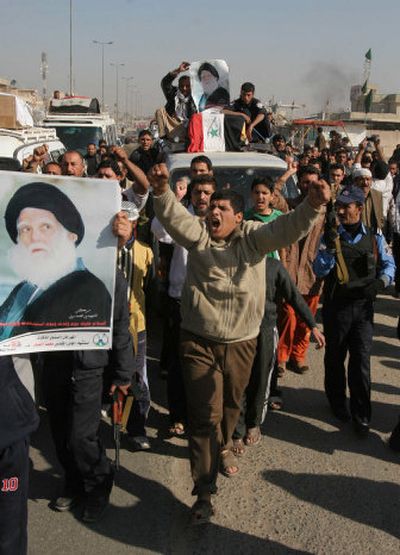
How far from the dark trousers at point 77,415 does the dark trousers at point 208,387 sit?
513 mm

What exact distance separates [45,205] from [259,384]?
2.10 meters

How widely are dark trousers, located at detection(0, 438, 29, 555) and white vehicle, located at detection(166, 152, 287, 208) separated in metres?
4.10

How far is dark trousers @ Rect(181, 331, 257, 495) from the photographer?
11.8 ft

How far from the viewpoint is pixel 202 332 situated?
355 cm

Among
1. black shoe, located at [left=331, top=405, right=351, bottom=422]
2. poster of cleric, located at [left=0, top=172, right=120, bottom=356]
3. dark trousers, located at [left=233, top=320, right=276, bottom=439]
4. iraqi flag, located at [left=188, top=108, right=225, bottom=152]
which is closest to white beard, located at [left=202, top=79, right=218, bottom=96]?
iraqi flag, located at [left=188, top=108, right=225, bottom=152]

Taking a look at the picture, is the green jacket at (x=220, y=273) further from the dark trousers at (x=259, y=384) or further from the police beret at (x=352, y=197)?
the police beret at (x=352, y=197)

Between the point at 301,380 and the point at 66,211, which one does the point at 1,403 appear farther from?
the point at 301,380

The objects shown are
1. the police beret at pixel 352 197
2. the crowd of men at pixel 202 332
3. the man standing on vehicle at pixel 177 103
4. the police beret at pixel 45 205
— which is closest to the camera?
the police beret at pixel 45 205

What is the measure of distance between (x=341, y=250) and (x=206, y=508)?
6.97 ft

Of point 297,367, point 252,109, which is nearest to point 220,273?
point 297,367

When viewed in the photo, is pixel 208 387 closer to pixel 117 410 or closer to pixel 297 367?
pixel 117 410

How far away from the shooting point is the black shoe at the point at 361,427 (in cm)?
469

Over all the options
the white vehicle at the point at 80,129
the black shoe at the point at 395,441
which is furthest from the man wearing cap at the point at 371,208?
the white vehicle at the point at 80,129

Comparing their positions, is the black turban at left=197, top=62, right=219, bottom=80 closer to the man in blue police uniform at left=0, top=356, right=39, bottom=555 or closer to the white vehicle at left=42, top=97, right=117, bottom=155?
the man in blue police uniform at left=0, top=356, right=39, bottom=555
